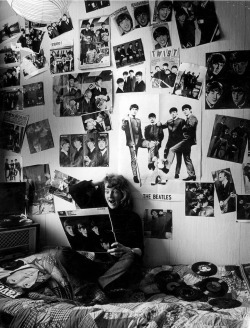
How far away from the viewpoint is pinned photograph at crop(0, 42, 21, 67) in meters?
2.12

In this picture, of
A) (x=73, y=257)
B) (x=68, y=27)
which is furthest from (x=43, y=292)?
(x=68, y=27)

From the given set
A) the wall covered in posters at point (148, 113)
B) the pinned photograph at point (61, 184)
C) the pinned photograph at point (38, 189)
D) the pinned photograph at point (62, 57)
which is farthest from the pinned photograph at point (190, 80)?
the pinned photograph at point (38, 189)

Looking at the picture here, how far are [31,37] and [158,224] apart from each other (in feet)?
4.34

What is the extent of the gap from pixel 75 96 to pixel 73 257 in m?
0.89

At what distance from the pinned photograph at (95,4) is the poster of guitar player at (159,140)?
526 millimetres

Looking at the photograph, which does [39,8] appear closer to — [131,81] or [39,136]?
[131,81]

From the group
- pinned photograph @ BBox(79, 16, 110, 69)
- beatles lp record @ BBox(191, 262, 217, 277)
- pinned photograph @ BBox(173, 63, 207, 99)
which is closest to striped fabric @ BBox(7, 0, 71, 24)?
pinned photograph @ BBox(79, 16, 110, 69)

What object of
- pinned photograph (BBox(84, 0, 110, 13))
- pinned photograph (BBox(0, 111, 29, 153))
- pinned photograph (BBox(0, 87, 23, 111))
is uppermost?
pinned photograph (BBox(84, 0, 110, 13))

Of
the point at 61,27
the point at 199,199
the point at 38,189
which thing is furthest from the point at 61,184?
the point at 61,27

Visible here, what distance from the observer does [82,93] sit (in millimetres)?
1968

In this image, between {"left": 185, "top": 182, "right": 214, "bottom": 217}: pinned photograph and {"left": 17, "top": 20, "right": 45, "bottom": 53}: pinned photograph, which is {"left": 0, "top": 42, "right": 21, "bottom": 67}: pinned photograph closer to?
{"left": 17, "top": 20, "right": 45, "bottom": 53}: pinned photograph

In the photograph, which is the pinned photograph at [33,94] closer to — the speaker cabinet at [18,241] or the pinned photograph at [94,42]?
the pinned photograph at [94,42]

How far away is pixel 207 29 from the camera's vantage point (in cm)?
174

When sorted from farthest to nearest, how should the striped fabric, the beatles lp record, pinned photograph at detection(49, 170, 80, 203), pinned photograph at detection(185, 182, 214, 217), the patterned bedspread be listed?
pinned photograph at detection(49, 170, 80, 203) → pinned photograph at detection(185, 182, 214, 217) → the beatles lp record → the striped fabric → the patterned bedspread
